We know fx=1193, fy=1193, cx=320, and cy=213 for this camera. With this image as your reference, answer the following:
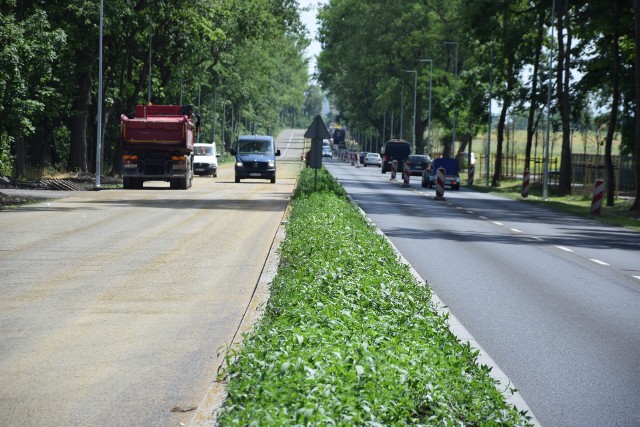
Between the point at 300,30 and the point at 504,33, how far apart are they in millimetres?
10945

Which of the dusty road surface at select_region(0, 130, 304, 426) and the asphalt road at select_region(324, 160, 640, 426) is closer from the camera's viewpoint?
the dusty road surface at select_region(0, 130, 304, 426)

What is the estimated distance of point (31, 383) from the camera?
8461mm

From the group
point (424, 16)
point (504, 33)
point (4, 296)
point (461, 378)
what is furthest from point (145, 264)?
point (424, 16)

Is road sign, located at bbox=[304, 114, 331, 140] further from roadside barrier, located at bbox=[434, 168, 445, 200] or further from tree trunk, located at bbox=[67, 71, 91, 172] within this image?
tree trunk, located at bbox=[67, 71, 91, 172]

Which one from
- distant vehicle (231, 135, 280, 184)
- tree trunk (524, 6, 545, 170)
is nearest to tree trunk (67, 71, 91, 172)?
distant vehicle (231, 135, 280, 184)

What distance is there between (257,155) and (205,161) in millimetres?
12386

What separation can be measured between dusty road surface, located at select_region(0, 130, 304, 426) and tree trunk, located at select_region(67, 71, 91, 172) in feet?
78.0

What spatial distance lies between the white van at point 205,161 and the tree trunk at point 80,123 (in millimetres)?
16782

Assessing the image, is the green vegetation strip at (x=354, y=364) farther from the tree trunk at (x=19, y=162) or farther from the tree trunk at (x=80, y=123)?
the tree trunk at (x=19, y=162)

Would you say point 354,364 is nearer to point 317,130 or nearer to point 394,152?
point 317,130

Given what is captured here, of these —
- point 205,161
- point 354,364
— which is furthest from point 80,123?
point 354,364

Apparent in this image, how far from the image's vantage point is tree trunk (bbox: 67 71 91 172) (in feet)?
165

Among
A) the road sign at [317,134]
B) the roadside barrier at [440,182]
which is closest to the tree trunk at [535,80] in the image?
the roadside barrier at [440,182]

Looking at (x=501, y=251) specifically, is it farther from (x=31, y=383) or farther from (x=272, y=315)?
(x=31, y=383)
